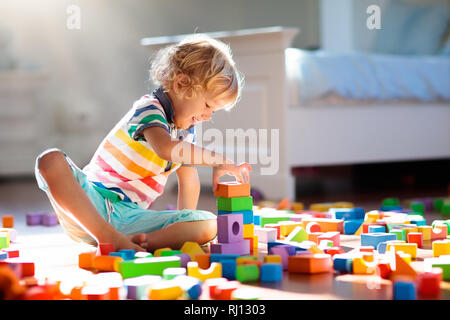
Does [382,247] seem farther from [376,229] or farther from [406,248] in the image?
[376,229]

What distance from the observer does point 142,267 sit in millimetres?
1181

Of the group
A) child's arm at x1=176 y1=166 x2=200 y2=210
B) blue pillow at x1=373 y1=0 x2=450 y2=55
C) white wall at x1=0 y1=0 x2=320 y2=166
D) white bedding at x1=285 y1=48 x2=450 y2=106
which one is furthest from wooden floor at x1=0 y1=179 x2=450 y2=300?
white wall at x1=0 y1=0 x2=320 y2=166

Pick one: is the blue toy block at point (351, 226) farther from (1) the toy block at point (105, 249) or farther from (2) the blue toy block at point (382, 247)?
(1) the toy block at point (105, 249)

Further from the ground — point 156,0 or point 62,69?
point 156,0

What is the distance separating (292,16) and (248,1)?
1.18 ft

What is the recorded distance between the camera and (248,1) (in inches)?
197

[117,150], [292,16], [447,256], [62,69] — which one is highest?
[292,16]

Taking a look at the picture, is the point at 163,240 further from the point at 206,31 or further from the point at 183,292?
the point at 206,31

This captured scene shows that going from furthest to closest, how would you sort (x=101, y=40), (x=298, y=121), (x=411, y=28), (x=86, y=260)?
(x=101, y=40), (x=411, y=28), (x=298, y=121), (x=86, y=260)

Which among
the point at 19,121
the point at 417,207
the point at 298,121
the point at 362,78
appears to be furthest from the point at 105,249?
the point at 19,121

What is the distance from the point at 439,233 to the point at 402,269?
521 millimetres

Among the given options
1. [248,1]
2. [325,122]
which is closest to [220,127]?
[325,122]
